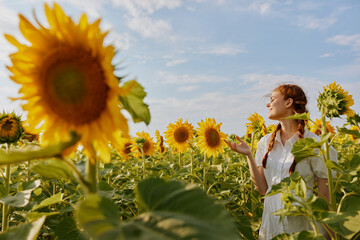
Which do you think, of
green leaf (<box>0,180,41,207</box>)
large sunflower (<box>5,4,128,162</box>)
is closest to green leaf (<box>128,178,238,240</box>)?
large sunflower (<box>5,4,128,162</box>)

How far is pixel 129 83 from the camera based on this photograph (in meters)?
0.86

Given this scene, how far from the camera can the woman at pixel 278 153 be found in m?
3.08

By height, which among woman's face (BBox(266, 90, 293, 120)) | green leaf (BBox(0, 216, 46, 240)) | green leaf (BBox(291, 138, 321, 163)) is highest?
woman's face (BBox(266, 90, 293, 120))

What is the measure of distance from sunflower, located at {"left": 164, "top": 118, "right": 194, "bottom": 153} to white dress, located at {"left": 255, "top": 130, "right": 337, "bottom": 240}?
1.71 meters

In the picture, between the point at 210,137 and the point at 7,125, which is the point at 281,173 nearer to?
the point at 210,137

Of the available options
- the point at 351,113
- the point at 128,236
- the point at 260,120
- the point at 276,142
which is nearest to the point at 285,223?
the point at 276,142

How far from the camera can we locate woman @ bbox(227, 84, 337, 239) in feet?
10.1

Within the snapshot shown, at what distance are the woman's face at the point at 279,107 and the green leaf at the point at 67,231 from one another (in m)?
2.60

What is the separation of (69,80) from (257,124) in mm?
4352

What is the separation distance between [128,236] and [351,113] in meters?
2.55

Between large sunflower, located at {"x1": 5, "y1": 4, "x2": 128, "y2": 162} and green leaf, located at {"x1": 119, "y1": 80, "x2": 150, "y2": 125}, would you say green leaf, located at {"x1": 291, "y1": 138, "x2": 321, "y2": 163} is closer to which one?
green leaf, located at {"x1": 119, "y1": 80, "x2": 150, "y2": 125}

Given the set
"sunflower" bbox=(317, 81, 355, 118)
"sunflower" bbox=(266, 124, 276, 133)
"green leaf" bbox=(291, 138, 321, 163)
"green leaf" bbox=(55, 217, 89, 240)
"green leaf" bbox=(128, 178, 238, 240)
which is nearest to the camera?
"green leaf" bbox=(128, 178, 238, 240)

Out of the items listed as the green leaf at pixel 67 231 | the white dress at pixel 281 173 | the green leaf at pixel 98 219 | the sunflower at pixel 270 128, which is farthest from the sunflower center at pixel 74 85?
the sunflower at pixel 270 128

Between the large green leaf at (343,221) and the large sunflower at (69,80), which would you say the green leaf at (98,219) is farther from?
the large green leaf at (343,221)
